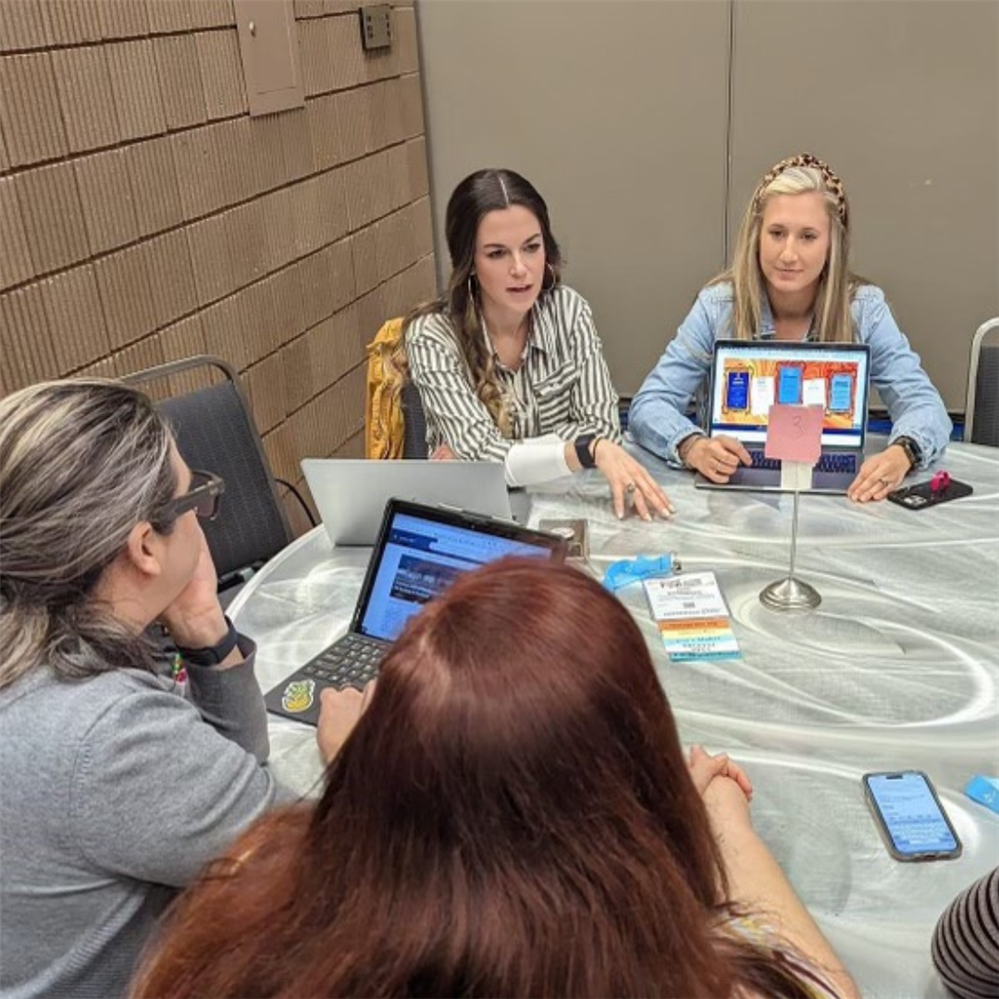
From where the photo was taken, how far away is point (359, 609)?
1.46m

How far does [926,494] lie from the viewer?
5.99ft

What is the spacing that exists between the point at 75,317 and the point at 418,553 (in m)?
1.04

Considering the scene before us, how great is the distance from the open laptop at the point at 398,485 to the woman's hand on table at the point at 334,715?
345 millimetres

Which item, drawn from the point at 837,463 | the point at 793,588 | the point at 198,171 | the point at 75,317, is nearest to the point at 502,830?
the point at 793,588

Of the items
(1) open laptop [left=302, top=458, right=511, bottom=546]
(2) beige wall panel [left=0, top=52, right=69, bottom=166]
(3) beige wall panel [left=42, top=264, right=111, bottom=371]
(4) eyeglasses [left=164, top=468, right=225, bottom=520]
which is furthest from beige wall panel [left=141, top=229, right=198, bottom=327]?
(4) eyeglasses [left=164, top=468, right=225, bottom=520]

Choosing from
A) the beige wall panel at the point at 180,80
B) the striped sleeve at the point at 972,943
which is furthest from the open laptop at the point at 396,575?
the beige wall panel at the point at 180,80

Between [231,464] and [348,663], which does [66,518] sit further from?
[231,464]

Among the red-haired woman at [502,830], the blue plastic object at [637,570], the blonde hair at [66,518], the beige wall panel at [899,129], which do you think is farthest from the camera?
the beige wall panel at [899,129]

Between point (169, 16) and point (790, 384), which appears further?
point (169, 16)

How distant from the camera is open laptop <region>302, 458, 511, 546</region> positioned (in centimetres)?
157

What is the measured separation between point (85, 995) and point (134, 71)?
1.84 meters

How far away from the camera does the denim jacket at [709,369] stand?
80.0 inches

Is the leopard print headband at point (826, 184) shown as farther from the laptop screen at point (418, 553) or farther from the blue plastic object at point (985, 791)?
the blue plastic object at point (985, 791)

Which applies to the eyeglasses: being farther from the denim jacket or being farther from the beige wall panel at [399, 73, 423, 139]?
the beige wall panel at [399, 73, 423, 139]
